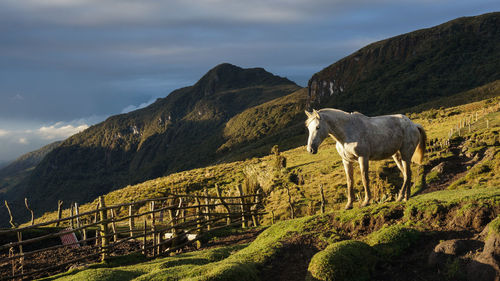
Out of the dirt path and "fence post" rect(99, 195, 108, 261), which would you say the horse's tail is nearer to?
the dirt path

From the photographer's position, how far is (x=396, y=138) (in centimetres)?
880

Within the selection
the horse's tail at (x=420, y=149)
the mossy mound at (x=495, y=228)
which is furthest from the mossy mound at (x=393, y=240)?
the horse's tail at (x=420, y=149)

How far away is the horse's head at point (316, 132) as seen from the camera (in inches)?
320

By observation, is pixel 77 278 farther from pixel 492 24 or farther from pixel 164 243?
pixel 492 24

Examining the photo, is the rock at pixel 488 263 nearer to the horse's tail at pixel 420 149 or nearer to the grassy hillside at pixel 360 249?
the grassy hillside at pixel 360 249

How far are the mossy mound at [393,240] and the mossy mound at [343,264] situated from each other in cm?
28

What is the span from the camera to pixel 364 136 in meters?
8.46

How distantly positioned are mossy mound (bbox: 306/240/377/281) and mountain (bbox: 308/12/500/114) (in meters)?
106

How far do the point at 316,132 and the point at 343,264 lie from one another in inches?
124

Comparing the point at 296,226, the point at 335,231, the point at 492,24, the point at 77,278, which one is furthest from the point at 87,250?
the point at 492,24

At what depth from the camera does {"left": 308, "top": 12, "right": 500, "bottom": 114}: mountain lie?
110375mm

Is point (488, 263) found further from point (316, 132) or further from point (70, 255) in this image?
point (70, 255)

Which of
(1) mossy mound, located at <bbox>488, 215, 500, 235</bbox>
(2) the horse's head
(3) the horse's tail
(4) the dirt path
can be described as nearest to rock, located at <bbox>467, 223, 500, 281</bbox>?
(1) mossy mound, located at <bbox>488, 215, 500, 235</bbox>

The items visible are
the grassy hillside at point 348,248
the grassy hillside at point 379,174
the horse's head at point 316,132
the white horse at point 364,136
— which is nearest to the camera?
the grassy hillside at point 348,248
